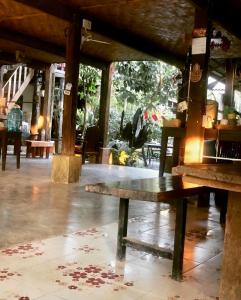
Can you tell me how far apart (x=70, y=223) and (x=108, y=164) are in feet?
21.7

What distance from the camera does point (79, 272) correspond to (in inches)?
104

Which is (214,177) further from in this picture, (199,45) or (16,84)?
(16,84)

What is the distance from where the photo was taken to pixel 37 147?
34.8ft

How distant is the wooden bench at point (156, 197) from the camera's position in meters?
2.44

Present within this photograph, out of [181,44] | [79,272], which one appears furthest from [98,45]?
[79,272]

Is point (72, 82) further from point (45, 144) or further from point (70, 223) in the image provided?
point (45, 144)

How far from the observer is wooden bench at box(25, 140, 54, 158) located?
1038cm

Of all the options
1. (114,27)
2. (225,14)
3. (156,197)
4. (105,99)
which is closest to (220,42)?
(225,14)

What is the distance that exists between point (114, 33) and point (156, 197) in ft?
18.4

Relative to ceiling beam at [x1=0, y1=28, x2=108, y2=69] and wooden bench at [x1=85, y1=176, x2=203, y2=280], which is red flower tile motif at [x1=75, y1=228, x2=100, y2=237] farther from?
ceiling beam at [x1=0, y1=28, x2=108, y2=69]

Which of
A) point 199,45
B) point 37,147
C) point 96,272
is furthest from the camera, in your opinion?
point 37,147

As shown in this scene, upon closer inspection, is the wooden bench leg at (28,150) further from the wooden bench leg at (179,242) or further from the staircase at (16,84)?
the wooden bench leg at (179,242)

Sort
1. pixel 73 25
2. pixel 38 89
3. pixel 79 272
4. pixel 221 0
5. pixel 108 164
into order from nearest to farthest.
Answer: pixel 79 272, pixel 221 0, pixel 73 25, pixel 108 164, pixel 38 89

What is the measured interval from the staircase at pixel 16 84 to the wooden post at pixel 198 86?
8.44m
